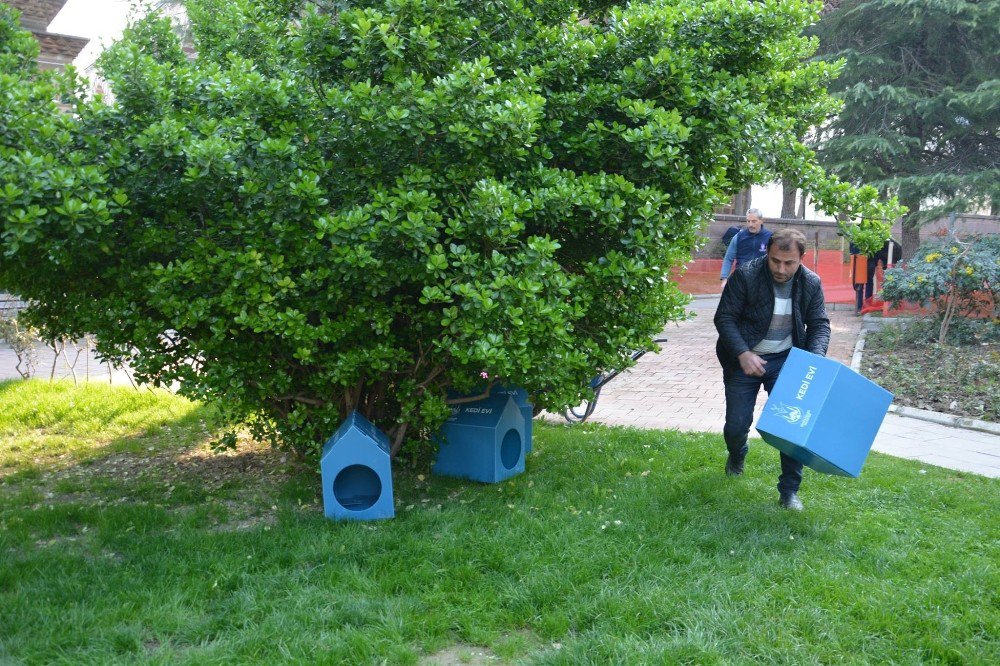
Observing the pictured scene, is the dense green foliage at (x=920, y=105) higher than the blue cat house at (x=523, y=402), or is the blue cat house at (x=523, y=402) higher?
the dense green foliage at (x=920, y=105)

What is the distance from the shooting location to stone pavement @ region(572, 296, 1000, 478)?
22.2ft

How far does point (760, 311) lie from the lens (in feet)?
16.7

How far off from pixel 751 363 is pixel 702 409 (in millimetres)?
3695

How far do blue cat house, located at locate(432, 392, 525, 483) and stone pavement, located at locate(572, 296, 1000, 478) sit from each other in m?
1.44

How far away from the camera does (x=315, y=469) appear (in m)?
5.57

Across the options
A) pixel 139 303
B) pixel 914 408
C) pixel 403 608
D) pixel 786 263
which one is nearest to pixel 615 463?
pixel 786 263

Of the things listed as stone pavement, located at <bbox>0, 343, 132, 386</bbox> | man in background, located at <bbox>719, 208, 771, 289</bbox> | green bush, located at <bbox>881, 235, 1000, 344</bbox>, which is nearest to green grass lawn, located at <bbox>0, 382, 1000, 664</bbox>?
stone pavement, located at <bbox>0, 343, 132, 386</bbox>

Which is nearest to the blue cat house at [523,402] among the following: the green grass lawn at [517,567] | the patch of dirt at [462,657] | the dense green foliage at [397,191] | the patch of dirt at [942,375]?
the green grass lawn at [517,567]

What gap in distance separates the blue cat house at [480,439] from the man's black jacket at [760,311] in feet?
4.96

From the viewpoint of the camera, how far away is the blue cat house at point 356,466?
4.79 m

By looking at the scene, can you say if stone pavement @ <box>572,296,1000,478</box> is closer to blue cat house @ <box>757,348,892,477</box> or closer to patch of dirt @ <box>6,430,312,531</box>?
blue cat house @ <box>757,348,892,477</box>

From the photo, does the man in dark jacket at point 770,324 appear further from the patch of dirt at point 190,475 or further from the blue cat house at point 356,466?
the patch of dirt at point 190,475

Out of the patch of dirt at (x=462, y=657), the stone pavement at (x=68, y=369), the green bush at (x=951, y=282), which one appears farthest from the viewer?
the green bush at (x=951, y=282)

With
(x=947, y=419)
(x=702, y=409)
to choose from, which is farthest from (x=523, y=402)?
(x=947, y=419)
